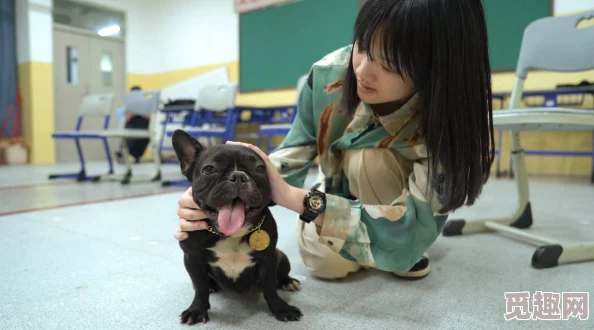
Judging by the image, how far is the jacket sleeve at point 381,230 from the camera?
0.90 meters

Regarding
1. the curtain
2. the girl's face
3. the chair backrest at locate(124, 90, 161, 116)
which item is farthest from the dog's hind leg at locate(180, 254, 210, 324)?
the curtain

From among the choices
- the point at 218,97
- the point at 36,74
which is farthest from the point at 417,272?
the point at 36,74

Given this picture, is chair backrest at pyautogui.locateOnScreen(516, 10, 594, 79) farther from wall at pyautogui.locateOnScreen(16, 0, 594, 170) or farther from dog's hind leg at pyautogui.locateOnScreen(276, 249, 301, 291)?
wall at pyautogui.locateOnScreen(16, 0, 594, 170)

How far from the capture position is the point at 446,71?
809mm

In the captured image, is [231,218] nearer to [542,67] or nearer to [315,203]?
[315,203]

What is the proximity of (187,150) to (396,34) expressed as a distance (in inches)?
20.9

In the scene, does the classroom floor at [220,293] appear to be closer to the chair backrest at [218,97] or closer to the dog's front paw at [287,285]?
the dog's front paw at [287,285]

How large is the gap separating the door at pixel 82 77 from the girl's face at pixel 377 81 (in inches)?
274

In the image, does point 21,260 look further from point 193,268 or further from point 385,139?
point 385,139

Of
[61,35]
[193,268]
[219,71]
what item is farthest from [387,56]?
[61,35]

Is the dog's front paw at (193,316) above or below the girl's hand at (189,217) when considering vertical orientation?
below

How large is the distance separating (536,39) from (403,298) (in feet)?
4.50

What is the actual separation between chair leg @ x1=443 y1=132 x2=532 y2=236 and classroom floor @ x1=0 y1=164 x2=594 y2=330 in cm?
7

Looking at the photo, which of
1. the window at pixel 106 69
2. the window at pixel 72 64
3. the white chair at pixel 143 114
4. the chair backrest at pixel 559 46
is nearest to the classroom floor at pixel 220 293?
the chair backrest at pixel 559 46
